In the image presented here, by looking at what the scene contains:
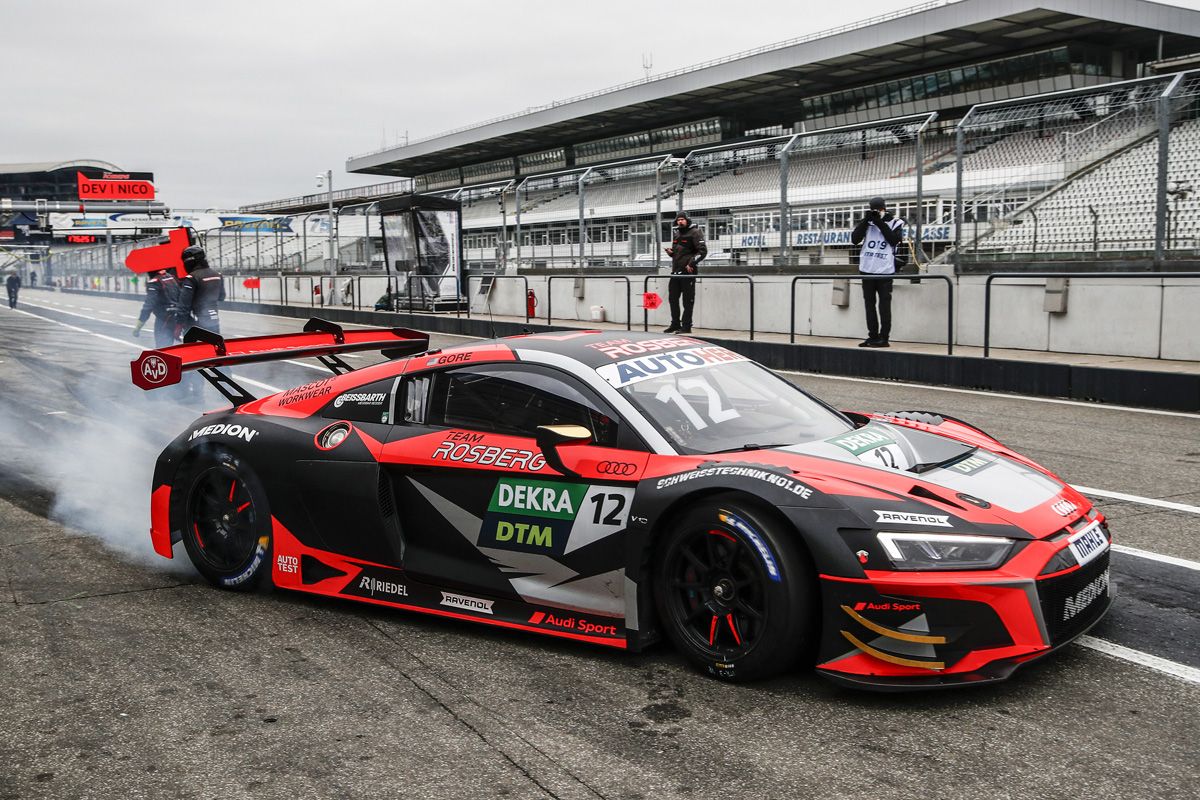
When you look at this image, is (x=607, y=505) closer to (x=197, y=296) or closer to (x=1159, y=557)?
(x=1159, y=557)

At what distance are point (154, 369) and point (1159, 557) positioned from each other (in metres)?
4.98

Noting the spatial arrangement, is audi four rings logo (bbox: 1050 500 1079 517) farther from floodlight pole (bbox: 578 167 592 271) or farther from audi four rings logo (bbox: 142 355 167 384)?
floodlight pole (bbox: 578 167 592 271)

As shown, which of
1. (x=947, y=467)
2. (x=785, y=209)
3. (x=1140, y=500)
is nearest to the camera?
(x=947, y=467)

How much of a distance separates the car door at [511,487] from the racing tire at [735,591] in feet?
0.77

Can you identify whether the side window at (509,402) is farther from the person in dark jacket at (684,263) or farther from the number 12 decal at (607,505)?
the person in dark jacket at (684,263)

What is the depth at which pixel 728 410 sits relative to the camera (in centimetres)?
466

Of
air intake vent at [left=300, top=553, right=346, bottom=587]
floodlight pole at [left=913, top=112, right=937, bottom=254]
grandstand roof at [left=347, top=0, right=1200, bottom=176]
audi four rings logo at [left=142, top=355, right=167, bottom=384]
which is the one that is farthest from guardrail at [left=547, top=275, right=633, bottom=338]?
grandstand roof at [left=347, top=0, right=1200, bottom=176]

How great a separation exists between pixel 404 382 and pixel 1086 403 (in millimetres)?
8515

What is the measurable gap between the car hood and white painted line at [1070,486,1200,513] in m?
2.26

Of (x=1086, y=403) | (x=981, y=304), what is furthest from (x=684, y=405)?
(x=981, y=304)

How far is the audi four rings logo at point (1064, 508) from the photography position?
4070 millimetres

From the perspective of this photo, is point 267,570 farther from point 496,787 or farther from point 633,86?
point 633,86

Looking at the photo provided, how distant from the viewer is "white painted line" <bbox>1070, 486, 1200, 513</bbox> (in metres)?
6.42

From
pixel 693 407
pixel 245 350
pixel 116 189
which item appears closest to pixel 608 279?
pixel 245 350
